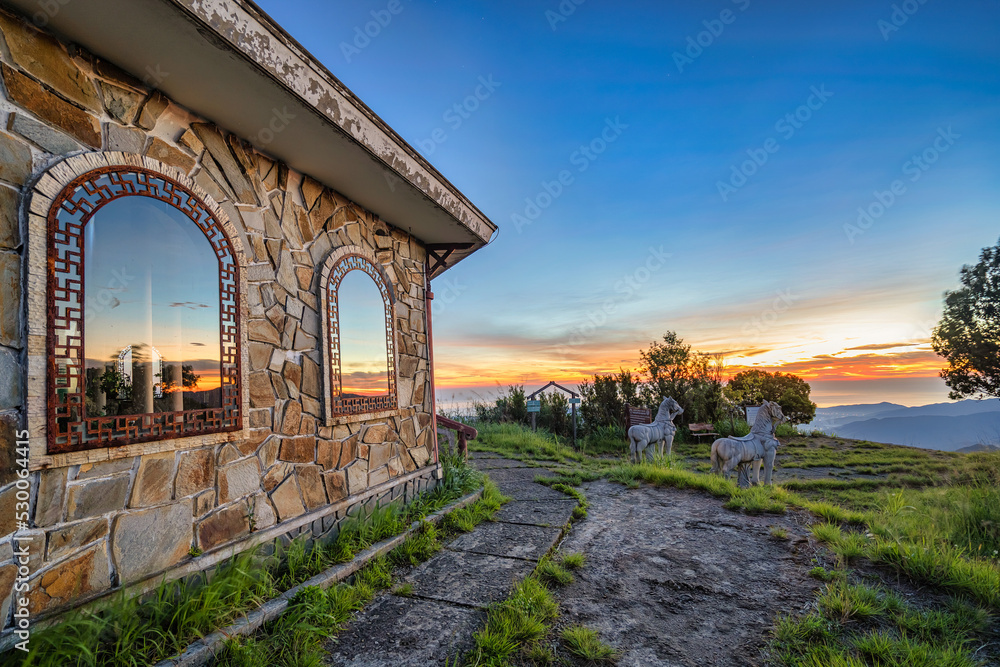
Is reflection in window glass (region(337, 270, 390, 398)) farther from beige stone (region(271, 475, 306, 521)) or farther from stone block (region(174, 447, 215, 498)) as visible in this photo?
stone block (region(174, 447, 215, 498))

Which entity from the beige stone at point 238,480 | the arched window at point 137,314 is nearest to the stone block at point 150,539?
the beige stone at point 238,480

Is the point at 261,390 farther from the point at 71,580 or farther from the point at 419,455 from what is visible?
the point at 419,455

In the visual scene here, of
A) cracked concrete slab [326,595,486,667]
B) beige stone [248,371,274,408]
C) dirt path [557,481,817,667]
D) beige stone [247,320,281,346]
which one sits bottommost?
dirt path [557,481,817,667]

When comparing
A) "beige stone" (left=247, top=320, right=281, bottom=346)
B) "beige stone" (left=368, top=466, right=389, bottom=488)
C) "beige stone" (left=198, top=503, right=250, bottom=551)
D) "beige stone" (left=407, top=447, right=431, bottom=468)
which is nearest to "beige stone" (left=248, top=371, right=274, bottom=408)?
"beige stone" (left=247, top=320, right=281, bottom=346)

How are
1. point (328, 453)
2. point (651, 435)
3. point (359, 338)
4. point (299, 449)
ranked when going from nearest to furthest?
point (299, 449)
point (328, 453)
point (359, 338)
point (651, 435)

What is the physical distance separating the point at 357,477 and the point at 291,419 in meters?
1.00

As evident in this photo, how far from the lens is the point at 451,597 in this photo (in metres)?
3.21

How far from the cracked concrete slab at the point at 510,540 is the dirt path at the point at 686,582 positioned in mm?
220

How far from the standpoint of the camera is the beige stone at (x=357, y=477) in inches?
161

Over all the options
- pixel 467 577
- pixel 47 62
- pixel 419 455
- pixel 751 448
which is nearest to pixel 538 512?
pixel 419 455

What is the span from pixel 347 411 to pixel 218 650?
201 centimetres

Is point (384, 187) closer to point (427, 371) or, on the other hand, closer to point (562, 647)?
point (427, 371)

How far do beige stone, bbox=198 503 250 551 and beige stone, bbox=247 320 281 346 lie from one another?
119 centimetres

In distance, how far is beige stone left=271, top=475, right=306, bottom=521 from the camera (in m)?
3.35
